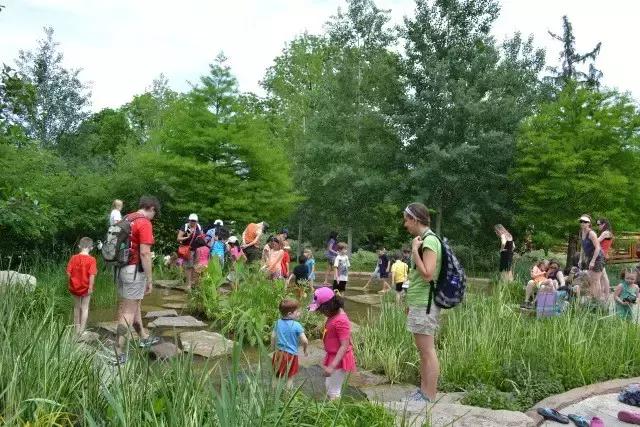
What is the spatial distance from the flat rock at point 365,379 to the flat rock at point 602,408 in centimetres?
179

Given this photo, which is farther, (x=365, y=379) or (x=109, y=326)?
(x=109, y=326)

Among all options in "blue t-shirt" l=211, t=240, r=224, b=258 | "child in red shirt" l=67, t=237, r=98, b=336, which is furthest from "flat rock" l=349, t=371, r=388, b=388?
"blue t-shirt" l=211, t=240, r=224, b=258

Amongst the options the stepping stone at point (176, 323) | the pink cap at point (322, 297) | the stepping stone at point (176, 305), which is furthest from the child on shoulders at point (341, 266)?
the pink cap at point (322, 297)

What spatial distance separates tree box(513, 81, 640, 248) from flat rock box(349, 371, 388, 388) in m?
13.6

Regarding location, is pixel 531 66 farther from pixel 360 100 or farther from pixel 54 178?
pixel 54 178

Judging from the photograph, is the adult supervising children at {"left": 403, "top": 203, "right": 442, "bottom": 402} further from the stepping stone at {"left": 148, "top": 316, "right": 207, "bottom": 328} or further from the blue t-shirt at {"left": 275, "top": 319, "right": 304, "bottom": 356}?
the stepping stone at {"left": 148, "top": 316, "right": 207, "bottom": 328}

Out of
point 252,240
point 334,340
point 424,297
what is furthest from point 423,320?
point 252,240

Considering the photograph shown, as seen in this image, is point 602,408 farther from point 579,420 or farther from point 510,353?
point 510,353

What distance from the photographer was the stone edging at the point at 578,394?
513 centimetres

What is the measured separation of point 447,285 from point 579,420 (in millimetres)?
1405

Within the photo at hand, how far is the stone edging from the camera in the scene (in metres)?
5.13

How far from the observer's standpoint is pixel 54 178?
14758mm

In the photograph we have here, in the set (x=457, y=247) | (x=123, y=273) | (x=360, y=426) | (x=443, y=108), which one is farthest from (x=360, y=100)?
(x=360, y=426)

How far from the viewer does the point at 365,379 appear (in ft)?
20.7
